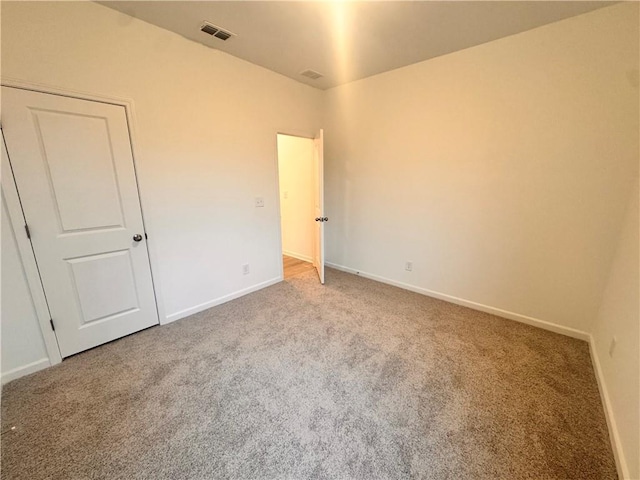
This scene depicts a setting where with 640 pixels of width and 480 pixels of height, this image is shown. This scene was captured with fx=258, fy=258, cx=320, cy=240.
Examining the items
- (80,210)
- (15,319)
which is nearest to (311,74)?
(80,210)

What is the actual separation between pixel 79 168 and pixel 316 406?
246 cm

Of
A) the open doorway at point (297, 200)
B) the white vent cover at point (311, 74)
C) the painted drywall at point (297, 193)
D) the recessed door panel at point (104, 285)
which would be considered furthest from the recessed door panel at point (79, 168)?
the painted drywall at point (297, 193)

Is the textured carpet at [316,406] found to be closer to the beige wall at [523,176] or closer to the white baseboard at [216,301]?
the white baseboard at [216,301]

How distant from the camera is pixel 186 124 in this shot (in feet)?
8.18

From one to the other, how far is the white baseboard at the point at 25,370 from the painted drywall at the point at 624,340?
362 centimetres

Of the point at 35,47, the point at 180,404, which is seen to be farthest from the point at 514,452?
the point at 35,47

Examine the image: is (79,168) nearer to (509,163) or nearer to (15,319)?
(15,319)

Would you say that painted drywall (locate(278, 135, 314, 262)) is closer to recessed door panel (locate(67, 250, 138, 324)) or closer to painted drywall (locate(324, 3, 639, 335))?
painted drywall (locate(324, 3, 639, 335))

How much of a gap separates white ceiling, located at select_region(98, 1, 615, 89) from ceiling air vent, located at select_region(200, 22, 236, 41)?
5cm

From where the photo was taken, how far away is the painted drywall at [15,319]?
1.77 meters

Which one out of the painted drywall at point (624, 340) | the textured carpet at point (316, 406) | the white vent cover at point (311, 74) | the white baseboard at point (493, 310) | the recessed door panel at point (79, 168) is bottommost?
the textured carpet at point (316, 406)

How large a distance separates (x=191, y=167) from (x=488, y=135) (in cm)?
296

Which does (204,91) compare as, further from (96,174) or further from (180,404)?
(180,404)

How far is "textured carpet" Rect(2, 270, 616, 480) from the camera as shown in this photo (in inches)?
52.0
